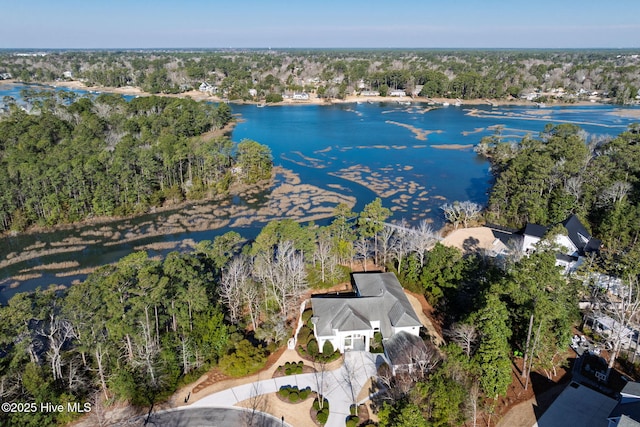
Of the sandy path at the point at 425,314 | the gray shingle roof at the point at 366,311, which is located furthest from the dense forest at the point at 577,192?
the gray shingle roof at the point at 366,311

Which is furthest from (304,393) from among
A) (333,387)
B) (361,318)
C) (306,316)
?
(306,316)

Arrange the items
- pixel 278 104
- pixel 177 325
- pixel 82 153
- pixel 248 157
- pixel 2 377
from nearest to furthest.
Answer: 1. pixel 2 377
2. pixel 177 325
3. pixel 82 153
4. pixel 248 157
5. pixel 278 104

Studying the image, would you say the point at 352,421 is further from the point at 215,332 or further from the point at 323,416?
the point at 215,332

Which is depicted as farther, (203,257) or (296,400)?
(203,257)

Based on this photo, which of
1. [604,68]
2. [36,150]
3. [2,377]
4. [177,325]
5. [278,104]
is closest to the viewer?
[2,377]

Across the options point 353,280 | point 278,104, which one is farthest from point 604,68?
point 353,280

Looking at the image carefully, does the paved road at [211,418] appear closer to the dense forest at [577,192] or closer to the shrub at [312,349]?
the shrub at [312,349]

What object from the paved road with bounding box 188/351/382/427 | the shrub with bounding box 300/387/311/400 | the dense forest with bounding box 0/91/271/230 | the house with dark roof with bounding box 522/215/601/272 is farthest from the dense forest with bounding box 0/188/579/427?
the dense forest with bounding box 0/91/271/230

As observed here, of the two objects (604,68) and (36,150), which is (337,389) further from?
(604,68)
